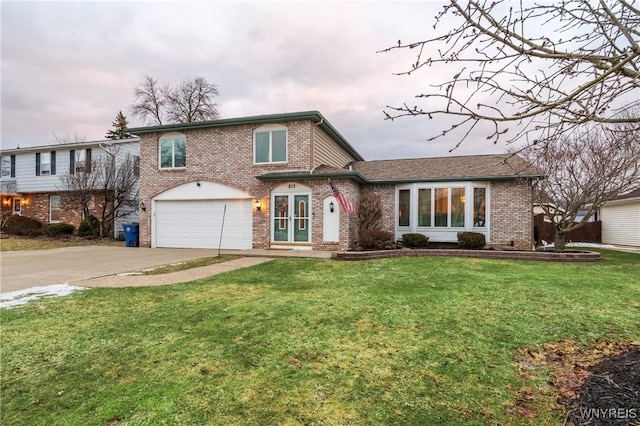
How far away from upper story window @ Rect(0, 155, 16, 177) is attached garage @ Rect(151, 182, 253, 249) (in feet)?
51.5

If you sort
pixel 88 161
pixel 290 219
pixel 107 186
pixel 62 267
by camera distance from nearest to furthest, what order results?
pixel 62 267
pixel 290 219
pixel 107 186
pixel 88 161

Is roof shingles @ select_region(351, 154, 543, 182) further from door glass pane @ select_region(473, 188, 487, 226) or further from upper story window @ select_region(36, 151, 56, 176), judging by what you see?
upper story window @ select_region(36, 151, 56, 176)

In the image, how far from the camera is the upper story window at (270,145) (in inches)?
500

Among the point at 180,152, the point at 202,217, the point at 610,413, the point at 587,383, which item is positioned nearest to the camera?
the point at 610,413

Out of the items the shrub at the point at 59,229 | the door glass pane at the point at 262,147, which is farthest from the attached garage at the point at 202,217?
the shrub at the point at 59,229

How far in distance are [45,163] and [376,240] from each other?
73.4ft

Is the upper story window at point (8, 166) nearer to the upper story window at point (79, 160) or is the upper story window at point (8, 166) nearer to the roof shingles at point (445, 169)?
the upper story window at point (79, 160)

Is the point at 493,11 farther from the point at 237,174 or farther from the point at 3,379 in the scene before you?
the point at 237,174

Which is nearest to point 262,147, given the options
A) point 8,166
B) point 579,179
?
point 579,179

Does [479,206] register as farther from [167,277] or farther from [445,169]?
[167,277]

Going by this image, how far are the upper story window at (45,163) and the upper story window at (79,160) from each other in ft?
4.86

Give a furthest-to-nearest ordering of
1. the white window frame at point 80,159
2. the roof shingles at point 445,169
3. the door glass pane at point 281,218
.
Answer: the white window frame at point 80,159 < the door glass pane at point 281,218 < the roof shingles at point 445,169

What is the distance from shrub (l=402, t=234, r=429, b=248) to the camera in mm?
12031

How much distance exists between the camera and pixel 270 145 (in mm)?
12828
